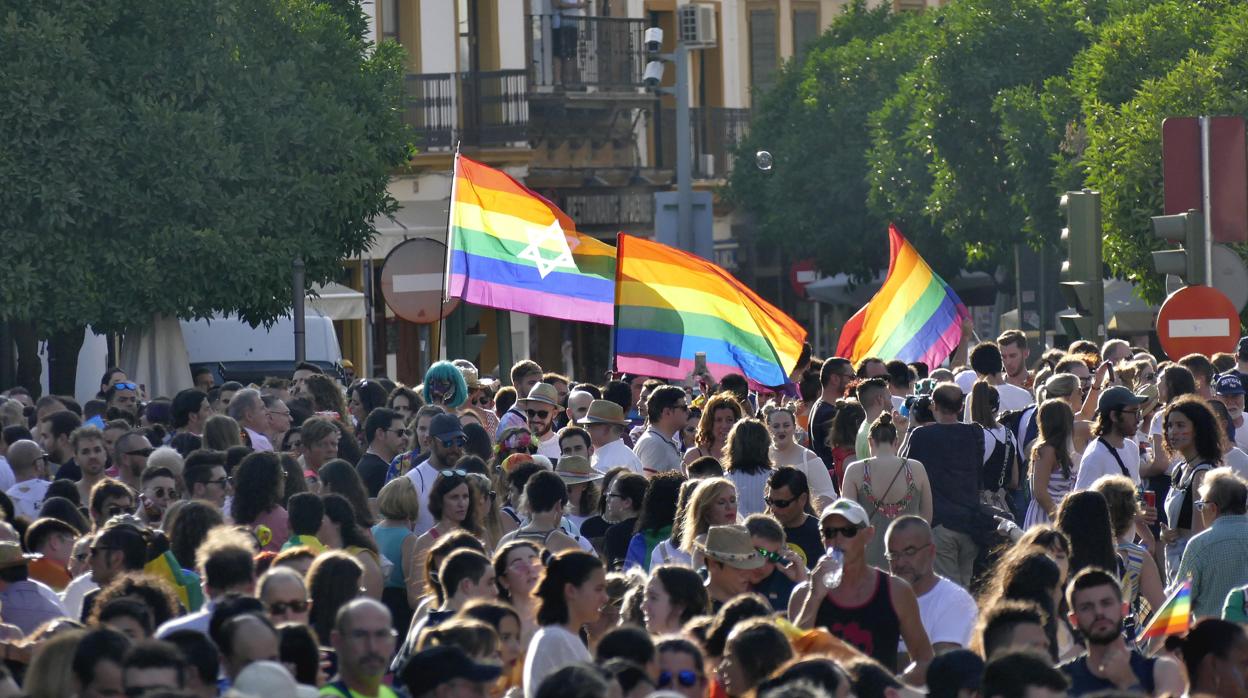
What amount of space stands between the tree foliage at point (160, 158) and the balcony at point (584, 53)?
1291cm

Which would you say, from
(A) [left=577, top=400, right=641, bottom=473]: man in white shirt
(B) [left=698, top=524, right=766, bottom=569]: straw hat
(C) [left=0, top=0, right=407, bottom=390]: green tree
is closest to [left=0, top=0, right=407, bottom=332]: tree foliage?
(C) [left=0, top=0, right=407, bottom=390]: green tree

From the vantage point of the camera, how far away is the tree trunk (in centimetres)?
2553

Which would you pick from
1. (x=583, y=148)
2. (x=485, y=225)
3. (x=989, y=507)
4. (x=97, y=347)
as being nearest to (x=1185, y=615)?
(x=989, y=507)

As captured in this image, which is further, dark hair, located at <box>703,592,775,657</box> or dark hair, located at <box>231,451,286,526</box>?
Answer: dark hair, located at <box>231,451,286,526</box>

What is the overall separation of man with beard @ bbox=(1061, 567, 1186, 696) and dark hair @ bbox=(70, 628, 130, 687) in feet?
9.32

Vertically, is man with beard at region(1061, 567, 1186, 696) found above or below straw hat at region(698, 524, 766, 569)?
below

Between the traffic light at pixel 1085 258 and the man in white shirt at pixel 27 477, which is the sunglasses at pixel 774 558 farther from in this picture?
the traffic light at pixel 1085 258

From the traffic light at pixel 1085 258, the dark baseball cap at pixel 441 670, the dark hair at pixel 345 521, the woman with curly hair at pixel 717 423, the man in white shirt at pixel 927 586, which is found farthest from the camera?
the traffic light at pixel 1085 258

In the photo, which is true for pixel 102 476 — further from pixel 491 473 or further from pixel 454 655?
pixel 454 655

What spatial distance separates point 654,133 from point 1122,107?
15.6 meters

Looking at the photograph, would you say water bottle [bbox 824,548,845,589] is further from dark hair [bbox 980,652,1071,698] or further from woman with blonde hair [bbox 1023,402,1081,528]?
woman with blonde hair [bbox 1023,402,1081,528]

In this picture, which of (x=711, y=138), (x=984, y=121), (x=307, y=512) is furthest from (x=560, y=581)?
(x=711, y=138)

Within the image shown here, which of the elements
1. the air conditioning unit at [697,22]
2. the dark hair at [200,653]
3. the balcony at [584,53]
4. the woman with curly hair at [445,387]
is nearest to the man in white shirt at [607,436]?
the woman with curly hair at [445,387]

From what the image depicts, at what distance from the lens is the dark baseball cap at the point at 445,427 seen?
1157 cm
